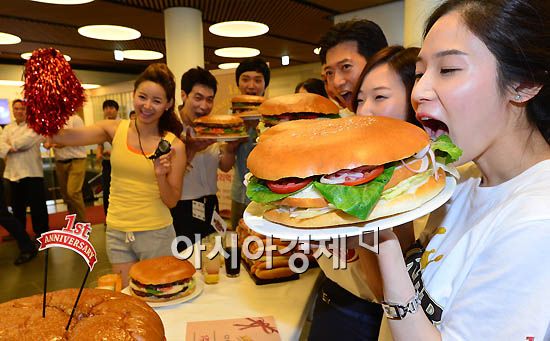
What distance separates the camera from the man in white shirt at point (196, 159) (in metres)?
3.49

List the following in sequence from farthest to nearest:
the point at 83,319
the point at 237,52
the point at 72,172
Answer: the point at 237,52 → the point at 72,172 → the point at 83,319

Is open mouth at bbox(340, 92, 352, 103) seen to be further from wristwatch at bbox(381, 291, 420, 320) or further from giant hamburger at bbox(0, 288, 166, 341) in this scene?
giant hamburger at bbox(0, 288, 166, 341)

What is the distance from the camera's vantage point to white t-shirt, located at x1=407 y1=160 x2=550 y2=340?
0.85 m

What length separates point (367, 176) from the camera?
1.06 m

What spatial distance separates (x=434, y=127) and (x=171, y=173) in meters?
1.99

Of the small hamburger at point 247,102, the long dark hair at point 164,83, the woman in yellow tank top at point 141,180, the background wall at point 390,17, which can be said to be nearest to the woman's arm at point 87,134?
the woman in yellow tank top at point 141,180

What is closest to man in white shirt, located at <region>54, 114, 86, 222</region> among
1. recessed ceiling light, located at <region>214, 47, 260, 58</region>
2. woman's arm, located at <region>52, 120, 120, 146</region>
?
recessed ceiling light, located at <region>214, 47, 260, 58</region>

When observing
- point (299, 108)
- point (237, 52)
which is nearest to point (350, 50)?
point (299, 108)

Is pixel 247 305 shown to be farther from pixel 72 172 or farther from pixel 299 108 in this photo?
pixel 72 172

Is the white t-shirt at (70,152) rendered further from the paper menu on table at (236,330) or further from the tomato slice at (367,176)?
the tomato slice at (367,176)

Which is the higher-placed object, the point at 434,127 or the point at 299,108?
the point at 299,108

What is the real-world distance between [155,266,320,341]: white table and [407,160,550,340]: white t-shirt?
803 mm

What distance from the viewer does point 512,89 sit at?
40.2 inches

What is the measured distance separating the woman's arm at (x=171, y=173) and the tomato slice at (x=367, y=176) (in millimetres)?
1880
